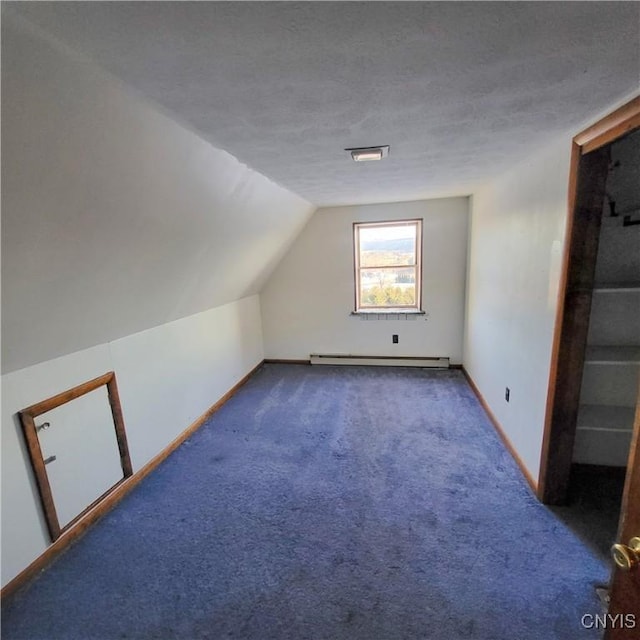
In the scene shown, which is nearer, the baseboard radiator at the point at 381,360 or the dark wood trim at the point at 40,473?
the dark wood trim at the point at 40,473

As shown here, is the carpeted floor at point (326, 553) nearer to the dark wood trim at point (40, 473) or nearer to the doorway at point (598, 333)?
the dark wood trim at point (40, 473)

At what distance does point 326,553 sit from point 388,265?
10.1 feet

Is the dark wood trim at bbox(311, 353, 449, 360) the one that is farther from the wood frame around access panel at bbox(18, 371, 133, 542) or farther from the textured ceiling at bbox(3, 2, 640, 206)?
the textured ceiling at bbox(3, 2, 640, 206)

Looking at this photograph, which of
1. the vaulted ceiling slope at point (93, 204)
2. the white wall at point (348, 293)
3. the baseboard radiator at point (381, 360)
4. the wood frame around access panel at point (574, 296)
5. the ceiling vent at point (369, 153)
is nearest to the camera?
the vaulted ceiling slope at point (93, 204)

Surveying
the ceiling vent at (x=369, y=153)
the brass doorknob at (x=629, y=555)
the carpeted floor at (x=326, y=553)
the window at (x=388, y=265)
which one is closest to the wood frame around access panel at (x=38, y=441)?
the carpeted floor at (x=326, y=553)

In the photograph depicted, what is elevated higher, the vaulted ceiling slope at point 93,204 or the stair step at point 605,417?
the vaulted ceiling slope at point 93,204

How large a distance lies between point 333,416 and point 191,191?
7.08ft

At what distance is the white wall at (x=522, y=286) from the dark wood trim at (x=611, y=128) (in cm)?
16

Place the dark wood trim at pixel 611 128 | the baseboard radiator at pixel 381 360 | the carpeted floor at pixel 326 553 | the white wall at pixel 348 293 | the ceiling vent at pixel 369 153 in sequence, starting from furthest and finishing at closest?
the baseboard radiator at pixel 381 360 < the white wall at pixel 348 293 < the ceiling vent at pixel 369 153 < the carpeted floor at pixel 326 553 < the dark wood trim at pixel 611 128

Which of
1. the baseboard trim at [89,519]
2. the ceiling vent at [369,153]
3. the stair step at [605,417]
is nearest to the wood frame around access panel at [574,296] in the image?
the stair step at [605,417]

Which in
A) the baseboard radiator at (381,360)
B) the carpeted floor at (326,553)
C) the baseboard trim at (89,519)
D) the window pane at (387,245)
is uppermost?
the window pane at (387,245)

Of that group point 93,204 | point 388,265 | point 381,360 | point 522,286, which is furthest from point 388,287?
point 93,204

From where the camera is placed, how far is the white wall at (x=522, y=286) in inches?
70.4

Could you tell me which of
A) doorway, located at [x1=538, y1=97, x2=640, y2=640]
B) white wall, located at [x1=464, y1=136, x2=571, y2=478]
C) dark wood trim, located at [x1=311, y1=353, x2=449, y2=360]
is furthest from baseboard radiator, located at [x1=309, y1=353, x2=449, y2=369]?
doorway, located at [x1=538, y1=97, x2=640, y2=640]
